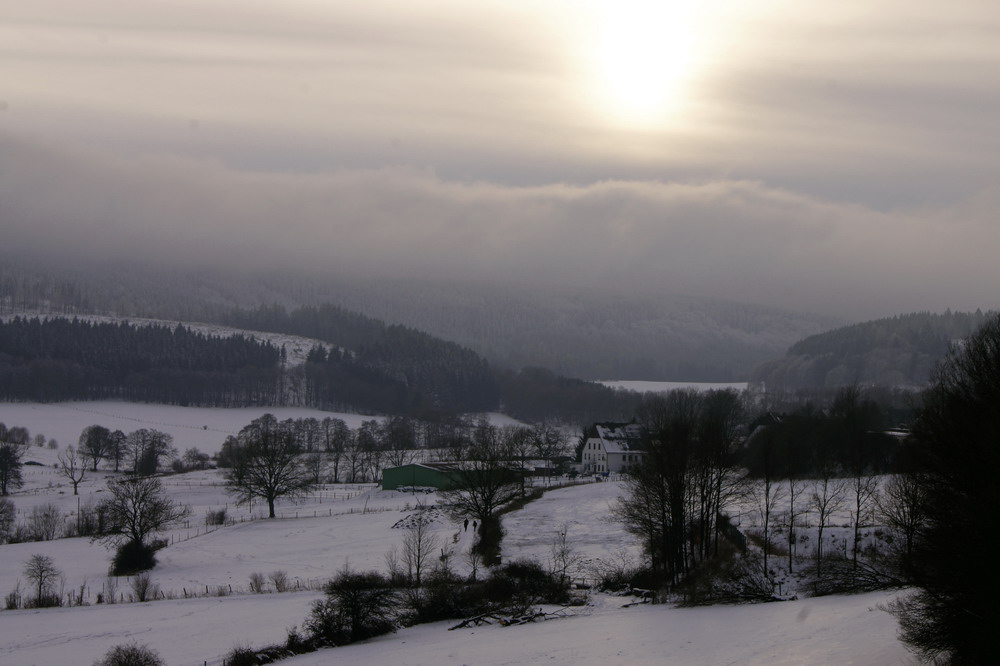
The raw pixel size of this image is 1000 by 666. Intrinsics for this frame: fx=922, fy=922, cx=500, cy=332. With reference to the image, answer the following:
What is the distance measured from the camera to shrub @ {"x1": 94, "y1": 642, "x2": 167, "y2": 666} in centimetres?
2742

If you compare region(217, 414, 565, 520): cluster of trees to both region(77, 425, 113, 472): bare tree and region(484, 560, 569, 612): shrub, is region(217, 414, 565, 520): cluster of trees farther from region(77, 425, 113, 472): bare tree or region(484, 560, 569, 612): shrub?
region(77, 425, 113, 472): bare tree

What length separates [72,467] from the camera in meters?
91.2

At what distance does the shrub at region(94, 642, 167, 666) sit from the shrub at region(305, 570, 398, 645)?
5.72 metres

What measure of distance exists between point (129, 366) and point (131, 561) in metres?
136

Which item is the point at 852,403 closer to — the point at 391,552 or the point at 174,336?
the point at 391,552

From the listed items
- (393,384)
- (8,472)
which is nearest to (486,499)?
(8,472)

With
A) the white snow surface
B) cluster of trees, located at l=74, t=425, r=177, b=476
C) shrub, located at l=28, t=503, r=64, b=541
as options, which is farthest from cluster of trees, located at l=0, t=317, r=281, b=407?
the white snow surface

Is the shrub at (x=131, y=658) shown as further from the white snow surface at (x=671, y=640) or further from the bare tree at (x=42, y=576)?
the bare tree at (x=42, y=576)

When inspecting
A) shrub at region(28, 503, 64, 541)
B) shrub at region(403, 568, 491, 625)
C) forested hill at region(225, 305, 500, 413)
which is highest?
forested hill at region(225, 305, 500, 413)

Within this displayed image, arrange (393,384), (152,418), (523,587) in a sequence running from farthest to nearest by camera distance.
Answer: (393,384) < (152,418) < (523,587)

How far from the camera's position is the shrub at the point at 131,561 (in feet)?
152

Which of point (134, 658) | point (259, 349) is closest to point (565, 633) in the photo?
point (134, 658)

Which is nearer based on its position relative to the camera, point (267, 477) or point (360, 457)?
point (267, 477)

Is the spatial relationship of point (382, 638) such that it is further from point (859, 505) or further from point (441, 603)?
point (859, 505)
